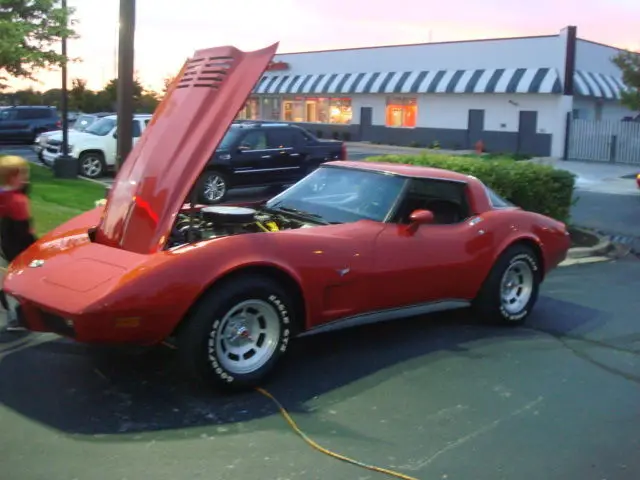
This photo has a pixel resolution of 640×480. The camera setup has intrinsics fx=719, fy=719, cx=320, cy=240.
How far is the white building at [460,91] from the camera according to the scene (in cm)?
3162

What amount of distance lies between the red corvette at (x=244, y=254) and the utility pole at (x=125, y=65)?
10.1 ft

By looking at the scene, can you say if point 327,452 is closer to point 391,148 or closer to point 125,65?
point 125,65

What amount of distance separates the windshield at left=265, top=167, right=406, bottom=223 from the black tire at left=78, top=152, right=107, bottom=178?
41.5ft

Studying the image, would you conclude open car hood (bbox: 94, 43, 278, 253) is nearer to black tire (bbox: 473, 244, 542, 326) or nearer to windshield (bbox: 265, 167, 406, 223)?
windshield (bbox: 265, 167, 406, 223)

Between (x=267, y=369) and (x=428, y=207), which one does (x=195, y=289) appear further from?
(x=428, y=207)

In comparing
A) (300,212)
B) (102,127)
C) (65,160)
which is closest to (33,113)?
(102,127)

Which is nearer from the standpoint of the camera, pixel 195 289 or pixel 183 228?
pixel 195 289

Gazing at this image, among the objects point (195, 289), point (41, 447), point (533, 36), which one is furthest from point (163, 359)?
point (533, 36)

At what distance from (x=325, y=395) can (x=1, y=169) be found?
10.0ft

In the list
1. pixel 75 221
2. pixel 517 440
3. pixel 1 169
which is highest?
pixel 1 169

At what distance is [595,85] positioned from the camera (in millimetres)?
32594

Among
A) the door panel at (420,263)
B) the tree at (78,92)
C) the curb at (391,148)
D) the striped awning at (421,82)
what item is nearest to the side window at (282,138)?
the door panel at (420,263)

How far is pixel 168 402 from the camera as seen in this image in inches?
173

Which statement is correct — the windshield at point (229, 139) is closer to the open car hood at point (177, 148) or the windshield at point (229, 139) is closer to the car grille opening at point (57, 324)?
the open car hood at point (177, 148)
